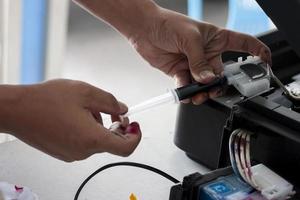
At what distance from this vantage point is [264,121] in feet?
1.77

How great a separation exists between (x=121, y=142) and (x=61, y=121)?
0.23 feet

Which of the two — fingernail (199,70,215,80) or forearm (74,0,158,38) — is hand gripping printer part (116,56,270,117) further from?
forearm (74,0,158,38)

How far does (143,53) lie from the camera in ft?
2.55

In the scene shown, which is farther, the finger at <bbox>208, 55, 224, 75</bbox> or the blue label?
the finger at <bbox>208, 55, 224, 75</bbox>

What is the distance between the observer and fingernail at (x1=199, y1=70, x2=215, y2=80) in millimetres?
643

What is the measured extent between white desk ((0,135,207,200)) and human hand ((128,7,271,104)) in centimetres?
15

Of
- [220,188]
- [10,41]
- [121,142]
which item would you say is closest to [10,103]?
[121,142]

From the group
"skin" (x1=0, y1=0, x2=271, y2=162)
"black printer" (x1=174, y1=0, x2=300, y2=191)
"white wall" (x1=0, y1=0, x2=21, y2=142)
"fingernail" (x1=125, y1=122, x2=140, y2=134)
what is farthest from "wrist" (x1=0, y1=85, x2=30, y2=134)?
"white wall" (x1=0, y1=0, x2=21, y2=142)

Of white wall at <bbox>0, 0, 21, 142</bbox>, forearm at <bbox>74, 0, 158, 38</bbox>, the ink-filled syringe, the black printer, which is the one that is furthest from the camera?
white wall at <bbox>0, 0, 21, 142</bbox>

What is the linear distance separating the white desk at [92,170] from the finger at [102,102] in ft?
0.73

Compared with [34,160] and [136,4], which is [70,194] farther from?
[136,4]

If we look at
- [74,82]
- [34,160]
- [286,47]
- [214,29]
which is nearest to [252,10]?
[286,47]

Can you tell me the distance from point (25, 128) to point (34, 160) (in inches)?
12.1

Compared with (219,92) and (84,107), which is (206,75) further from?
(84,107)
